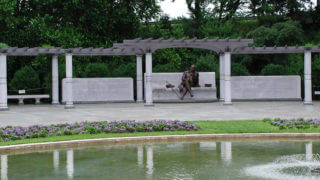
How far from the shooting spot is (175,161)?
1075cm

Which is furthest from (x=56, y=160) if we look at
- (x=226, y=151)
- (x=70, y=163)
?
(x=226, y=151)

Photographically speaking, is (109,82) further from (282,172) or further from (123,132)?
(282,172)

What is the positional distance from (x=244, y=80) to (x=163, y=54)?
8.81 meters

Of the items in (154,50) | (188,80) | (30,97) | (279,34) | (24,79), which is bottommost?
(30,97)

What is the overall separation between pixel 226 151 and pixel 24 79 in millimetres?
20464

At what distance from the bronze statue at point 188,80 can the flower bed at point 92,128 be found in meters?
13.2

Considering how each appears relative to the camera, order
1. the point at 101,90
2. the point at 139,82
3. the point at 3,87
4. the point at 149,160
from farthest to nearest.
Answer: the point at 139,82
the point at 101,90
the point at 3,87
the point at 149,160

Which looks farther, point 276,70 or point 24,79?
point 276,70

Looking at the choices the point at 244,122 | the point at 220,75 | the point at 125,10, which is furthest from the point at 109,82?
the point at 244,122

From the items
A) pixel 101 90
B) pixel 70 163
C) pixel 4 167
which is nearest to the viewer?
pixel 4 167

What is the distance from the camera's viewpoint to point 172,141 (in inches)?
533

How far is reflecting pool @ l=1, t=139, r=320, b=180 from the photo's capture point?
371 inches

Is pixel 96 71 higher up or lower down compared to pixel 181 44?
lower down

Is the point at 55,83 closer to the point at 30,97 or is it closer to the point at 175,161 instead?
the point at 30,97
